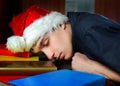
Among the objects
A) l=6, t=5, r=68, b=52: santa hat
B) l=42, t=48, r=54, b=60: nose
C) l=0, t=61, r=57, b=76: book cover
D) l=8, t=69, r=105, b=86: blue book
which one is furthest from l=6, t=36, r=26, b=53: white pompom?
l=8, t=69, r=105, b=86: blue book

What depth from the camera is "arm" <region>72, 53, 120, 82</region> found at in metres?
0.86

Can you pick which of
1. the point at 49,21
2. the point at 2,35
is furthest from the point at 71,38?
the point at 2,35

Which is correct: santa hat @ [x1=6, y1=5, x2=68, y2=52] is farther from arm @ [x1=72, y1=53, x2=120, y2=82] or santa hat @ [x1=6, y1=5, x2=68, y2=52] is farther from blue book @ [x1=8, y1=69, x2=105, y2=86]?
blue book @ [x1=8, y1=69, x2=105, y2=86]

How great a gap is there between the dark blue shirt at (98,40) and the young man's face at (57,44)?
69mm

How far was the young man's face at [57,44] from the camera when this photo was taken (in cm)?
109

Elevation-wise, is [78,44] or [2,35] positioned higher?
[78,44]

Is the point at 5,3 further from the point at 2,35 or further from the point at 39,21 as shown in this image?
the point at 39,21

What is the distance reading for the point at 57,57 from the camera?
1.10 m

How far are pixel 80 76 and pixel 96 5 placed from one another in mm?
1980

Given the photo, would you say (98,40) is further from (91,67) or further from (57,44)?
(57,44)

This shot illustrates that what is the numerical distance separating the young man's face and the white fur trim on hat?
3cm

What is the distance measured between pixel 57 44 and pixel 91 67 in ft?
0.81

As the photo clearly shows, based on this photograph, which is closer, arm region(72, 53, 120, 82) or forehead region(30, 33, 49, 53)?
arm region(72, 53, 120, 82)

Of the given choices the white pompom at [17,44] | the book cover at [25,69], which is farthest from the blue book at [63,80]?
the white pompom at [17,44]
